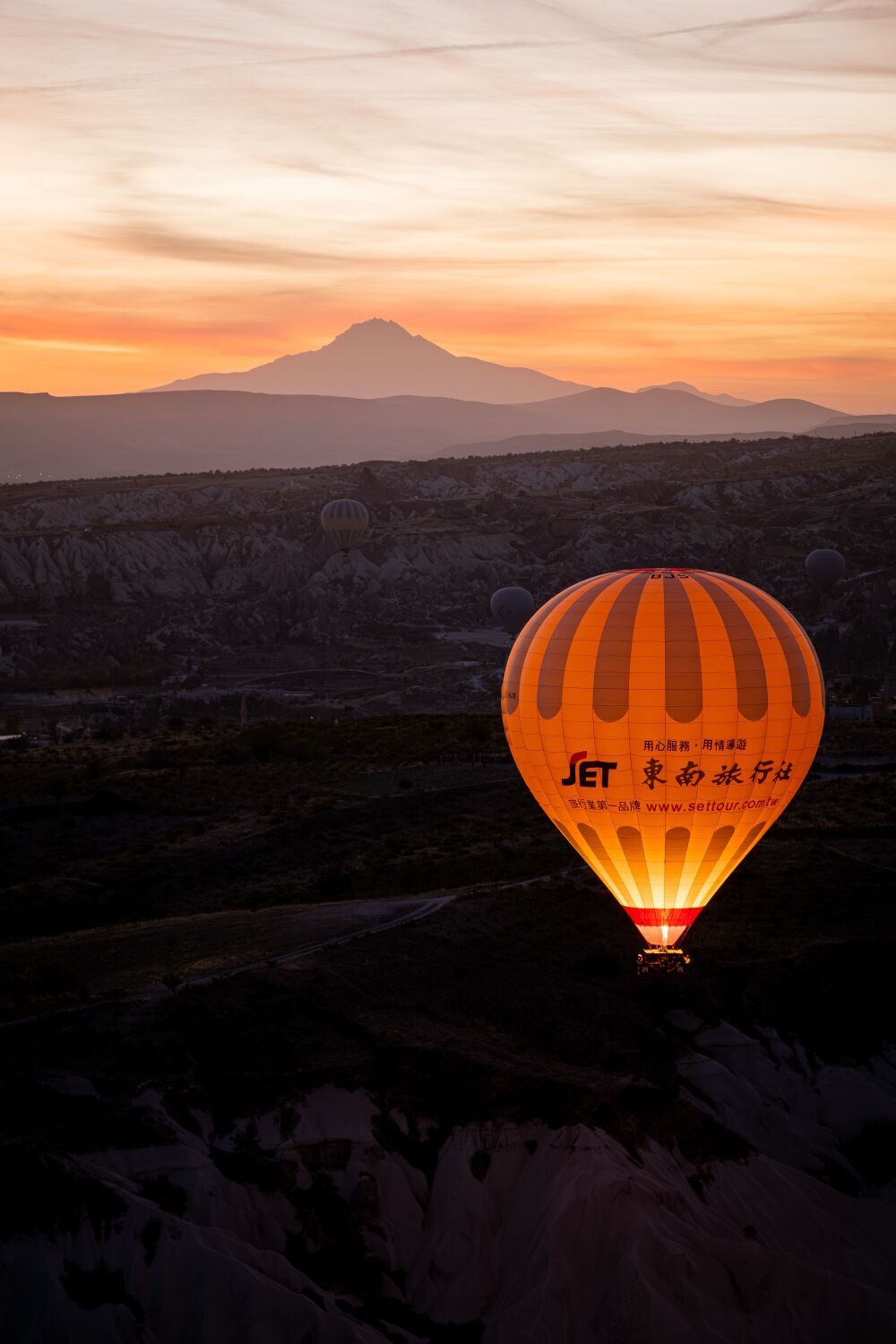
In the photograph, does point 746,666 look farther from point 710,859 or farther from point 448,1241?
point 448,1241

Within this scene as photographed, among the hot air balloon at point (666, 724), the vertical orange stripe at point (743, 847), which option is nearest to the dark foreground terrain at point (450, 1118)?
the vertical orange stripe at point (743, 847)

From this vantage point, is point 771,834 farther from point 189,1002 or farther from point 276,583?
point 276,583

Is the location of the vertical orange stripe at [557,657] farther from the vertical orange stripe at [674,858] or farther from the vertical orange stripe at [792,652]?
the vertical orange stripe at [674,858]

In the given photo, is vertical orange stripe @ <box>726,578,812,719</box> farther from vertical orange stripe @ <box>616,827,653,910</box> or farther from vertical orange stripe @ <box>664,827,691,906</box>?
vertical orange stripe @ <box>616,827,653,910</box>

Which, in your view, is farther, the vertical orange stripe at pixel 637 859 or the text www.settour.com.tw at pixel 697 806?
the vertical orange stripe at pixel 637 859

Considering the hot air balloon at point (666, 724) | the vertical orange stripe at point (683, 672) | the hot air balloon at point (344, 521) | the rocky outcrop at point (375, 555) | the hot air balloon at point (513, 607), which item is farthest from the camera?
the hot air balloon at point (344, 521)

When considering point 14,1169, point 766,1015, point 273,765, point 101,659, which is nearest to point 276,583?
point 101,659

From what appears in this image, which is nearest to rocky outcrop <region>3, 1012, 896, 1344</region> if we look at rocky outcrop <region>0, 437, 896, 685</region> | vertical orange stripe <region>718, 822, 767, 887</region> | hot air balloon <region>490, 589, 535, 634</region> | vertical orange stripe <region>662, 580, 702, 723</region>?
vertical orange stripe <region>718, 822, 767, 887</region>
